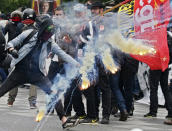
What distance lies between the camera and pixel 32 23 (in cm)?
852

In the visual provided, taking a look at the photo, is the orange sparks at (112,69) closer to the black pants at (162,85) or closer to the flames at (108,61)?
the flames at (108,61)

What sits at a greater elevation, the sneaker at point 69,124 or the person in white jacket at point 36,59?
the person in white jacket at point 36,59

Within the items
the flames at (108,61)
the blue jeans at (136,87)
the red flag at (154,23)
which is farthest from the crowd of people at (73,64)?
the blue jeans at (136,87)

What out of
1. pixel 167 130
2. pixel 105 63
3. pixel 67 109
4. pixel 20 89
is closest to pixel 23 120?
pixel 67 109

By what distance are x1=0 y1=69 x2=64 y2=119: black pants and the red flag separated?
5.65 feet

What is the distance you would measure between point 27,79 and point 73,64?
780 mm

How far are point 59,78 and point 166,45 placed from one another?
75.8 inches

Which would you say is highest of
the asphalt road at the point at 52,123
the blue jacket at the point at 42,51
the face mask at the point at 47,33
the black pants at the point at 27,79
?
the face mask at the point at 47,33

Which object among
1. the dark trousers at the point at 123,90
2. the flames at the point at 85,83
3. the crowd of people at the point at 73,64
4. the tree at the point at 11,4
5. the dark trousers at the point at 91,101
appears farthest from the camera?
the tree at the point at 11,4

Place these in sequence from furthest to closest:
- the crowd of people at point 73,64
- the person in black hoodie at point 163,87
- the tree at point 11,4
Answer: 1. the tree at point 11,4
2. the person in black hoodie at point 163,87
3. the crowd of people at point 73,64

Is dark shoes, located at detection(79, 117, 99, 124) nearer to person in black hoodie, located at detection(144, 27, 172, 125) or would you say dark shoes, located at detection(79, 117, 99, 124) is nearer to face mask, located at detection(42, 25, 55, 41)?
person in black hoodie, located at detection(144, 27, 172, 125)

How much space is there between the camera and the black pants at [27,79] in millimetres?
7055

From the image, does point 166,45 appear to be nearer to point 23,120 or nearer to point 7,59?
point 23,120

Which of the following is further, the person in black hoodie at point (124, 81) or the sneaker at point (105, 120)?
the person in black hoodie at point (124, 81)
